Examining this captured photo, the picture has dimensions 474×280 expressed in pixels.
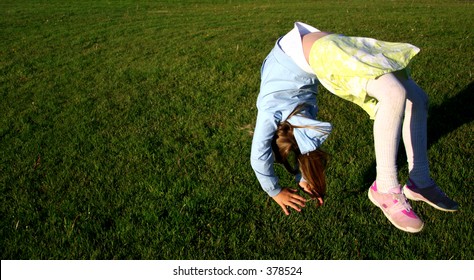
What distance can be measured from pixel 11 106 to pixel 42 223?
3.36 metres

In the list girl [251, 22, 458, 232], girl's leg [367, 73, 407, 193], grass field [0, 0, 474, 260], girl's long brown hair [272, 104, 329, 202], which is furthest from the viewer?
grass field [0, 0, 474, 260]

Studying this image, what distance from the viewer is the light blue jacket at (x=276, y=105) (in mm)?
3170

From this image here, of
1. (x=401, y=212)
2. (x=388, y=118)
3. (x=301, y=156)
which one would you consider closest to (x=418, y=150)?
(x=401, y=212)

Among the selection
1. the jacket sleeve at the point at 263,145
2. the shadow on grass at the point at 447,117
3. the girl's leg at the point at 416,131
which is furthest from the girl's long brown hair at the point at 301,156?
the shadow on grass at the point at 447,117

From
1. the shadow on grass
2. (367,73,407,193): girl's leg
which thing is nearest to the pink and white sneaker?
(367,73,407,193): girl's leg

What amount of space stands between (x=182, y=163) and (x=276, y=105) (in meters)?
1.70

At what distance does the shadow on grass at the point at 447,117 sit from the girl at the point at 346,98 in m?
1.00

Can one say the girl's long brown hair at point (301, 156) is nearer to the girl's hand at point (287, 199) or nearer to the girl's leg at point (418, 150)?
the girl's hand at point (287, 199)

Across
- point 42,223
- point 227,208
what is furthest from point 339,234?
point 42,223

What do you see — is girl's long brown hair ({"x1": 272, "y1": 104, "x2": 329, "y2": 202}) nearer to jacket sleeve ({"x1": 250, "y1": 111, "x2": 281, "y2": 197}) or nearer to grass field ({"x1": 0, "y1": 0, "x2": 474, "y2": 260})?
jacket sleeve ({"x1": 250, "y1": 111, "x2": 281, "y2": 197})

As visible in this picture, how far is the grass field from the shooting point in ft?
11.3

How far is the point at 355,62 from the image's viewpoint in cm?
283

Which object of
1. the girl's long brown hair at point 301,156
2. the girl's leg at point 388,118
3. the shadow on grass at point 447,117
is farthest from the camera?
the shadow on grass at point 447,117
